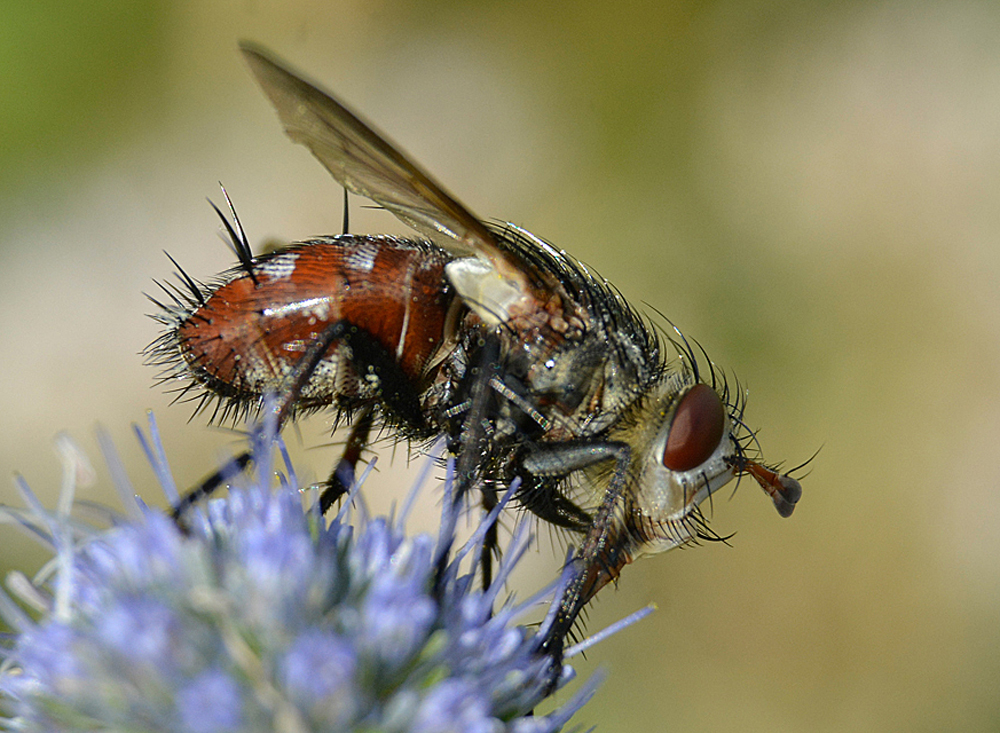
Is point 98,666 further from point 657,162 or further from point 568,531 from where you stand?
point 657,162

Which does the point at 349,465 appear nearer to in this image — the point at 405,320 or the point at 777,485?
the point at 405,320

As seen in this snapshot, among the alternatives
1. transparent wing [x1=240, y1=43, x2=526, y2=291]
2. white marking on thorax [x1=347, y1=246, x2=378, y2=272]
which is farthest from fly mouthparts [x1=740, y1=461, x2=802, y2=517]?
white marking on thorax [x1=347, y1=246, x2=378, y2=272]

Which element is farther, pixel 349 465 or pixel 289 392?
pixel 349 465

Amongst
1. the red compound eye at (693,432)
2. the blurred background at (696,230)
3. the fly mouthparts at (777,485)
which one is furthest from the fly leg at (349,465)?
the blurred background at (696,230)

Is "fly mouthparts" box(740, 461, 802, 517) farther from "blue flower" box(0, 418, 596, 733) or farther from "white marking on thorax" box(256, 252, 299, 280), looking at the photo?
"white marking on thorax" box(256, 252, 299, 280)

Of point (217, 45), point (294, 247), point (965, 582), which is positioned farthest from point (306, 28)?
point (965, 582)

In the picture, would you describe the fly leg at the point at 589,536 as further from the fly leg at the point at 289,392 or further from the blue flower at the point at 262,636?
the fly leg at the point at 289,392

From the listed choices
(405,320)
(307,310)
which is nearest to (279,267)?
(307,310)
